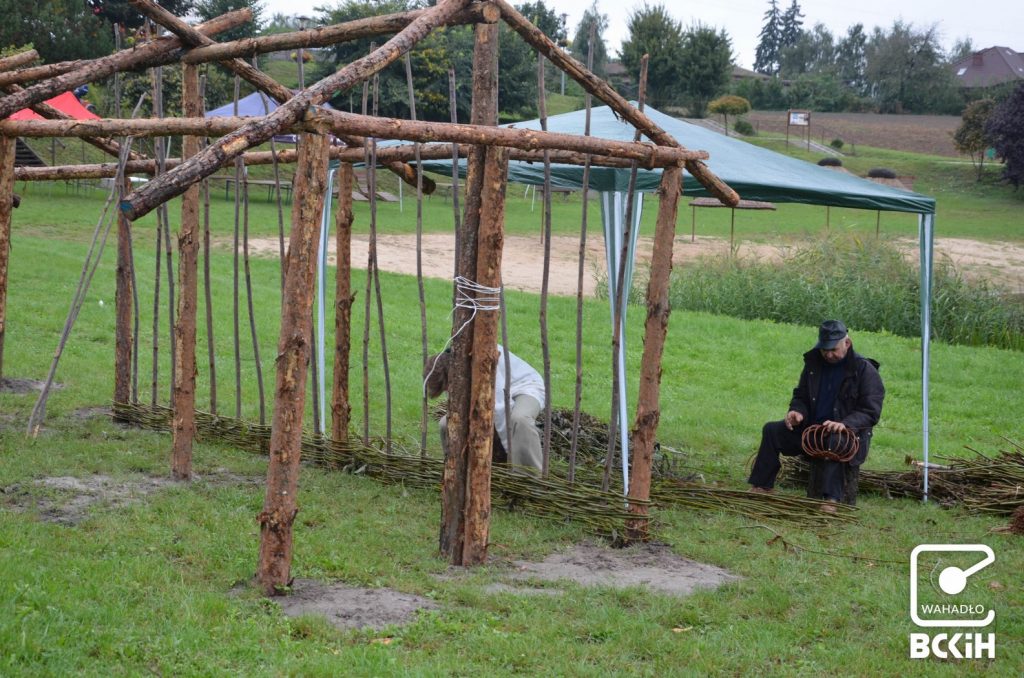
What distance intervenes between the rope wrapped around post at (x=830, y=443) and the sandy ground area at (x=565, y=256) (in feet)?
27.6

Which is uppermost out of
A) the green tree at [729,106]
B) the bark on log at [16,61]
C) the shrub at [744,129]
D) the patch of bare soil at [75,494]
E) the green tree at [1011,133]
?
the green tree at [729,106]

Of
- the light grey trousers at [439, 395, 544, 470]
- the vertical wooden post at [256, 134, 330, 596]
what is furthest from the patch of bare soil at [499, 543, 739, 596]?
the vertical wooden post at [256, 134, 330, 596]

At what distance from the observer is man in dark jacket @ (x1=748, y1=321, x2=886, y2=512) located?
22.9 ft

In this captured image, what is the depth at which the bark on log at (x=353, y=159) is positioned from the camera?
20.6 feet

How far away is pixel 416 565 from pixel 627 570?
1073 mm

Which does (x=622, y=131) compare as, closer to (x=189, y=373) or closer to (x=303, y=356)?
(x=189, y=373)

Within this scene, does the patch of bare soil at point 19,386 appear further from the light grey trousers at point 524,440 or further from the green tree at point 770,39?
the green tree at point 770,39

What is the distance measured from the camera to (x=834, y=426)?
6930 mm

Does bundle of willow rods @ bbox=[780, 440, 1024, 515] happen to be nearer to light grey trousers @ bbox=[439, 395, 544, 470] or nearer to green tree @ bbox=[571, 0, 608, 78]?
light grey trousers @ bbox=[439, 395, 544, 470]

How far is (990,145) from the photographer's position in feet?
134

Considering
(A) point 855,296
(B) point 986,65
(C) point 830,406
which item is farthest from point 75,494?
(B) point 986,65

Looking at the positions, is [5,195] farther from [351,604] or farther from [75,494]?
[351,604]

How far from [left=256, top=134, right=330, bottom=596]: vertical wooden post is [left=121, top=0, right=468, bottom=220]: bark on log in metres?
0.16

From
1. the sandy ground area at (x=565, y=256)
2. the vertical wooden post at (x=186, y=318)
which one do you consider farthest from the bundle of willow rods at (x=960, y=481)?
the sandy ground area at (x=565, y=256)
